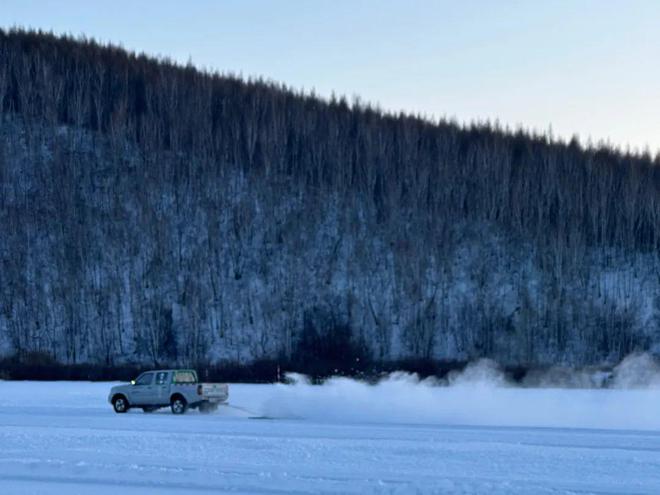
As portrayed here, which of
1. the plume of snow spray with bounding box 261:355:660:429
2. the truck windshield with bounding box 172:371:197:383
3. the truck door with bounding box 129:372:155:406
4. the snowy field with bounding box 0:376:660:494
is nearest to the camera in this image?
the snowy field with bounding box 0:376:660:494

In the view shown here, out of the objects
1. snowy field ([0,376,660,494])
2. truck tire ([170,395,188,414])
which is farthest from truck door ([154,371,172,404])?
snowy field ([0,376,660,494])

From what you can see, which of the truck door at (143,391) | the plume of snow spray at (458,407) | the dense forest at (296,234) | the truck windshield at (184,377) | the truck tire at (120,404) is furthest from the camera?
the dense forest at (296,234)

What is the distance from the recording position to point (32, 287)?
84.2m

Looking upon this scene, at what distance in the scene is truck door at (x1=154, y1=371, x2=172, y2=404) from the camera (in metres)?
33.4

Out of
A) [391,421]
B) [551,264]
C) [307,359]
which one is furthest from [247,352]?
[391,421]

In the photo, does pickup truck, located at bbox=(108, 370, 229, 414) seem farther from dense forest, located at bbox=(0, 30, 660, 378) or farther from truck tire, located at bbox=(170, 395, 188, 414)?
dense forest, located at bbox=(0, 30, 660, 378)

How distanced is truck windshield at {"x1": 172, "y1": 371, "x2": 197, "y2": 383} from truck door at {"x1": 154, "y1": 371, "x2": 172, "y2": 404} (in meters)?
0.22

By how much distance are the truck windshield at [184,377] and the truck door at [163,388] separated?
0.22 metres

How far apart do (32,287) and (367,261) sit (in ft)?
99.1

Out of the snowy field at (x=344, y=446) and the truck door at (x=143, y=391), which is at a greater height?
the truck door at (x=143, y=391)

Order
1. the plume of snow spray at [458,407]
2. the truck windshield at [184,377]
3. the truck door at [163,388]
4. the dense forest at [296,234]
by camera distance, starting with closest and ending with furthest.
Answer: the plume of snow spray at [458,407], the truck door at [163,388], the truck windshield at [184,377], the dense forest at [296,234]

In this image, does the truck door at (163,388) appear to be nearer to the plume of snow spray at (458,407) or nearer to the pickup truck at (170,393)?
the pickup truck at (170,393)

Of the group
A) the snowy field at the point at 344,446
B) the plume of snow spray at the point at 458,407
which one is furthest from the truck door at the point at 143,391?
the plume of snow spray at the point at 458,407

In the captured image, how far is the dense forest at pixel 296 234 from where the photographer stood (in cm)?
8169
